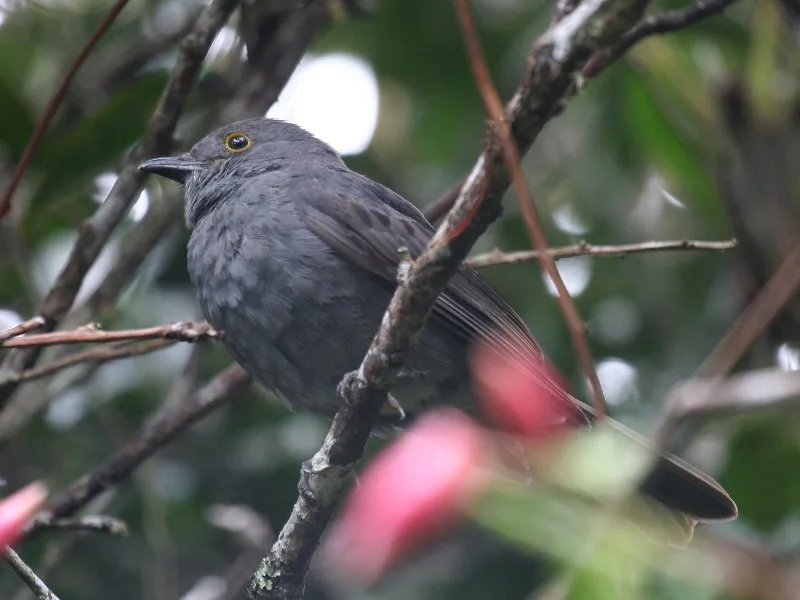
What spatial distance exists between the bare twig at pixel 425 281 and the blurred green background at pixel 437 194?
14.9 inches

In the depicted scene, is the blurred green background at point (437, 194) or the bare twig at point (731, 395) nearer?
the bare twig at point (731, 395)

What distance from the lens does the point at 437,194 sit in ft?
22.2

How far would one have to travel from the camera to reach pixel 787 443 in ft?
15.0

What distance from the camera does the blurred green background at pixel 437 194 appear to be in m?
4.79

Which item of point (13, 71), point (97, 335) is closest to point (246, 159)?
point (13, 71)

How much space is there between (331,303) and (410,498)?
2.52 metres

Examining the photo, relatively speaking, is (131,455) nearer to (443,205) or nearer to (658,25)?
(443,205)

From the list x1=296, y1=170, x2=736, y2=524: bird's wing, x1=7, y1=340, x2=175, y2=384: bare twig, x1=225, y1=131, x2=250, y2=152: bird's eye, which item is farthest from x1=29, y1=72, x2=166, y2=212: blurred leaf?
x1=296, y1=170, x2=736, y2=524: bird's wing

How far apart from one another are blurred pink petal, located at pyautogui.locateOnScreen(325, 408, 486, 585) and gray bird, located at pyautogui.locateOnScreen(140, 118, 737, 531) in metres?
2.34

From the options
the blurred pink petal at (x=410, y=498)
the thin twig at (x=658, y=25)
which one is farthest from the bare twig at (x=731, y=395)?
the thin twig at (x=658, y=25)

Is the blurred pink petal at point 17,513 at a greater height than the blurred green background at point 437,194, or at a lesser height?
lesser

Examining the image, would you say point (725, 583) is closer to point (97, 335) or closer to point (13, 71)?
point (97, 335)

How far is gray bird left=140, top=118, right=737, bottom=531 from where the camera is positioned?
165 inches

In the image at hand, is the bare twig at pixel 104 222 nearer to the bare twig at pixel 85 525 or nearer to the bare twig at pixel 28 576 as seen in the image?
the bare twig at pixel 85 525
